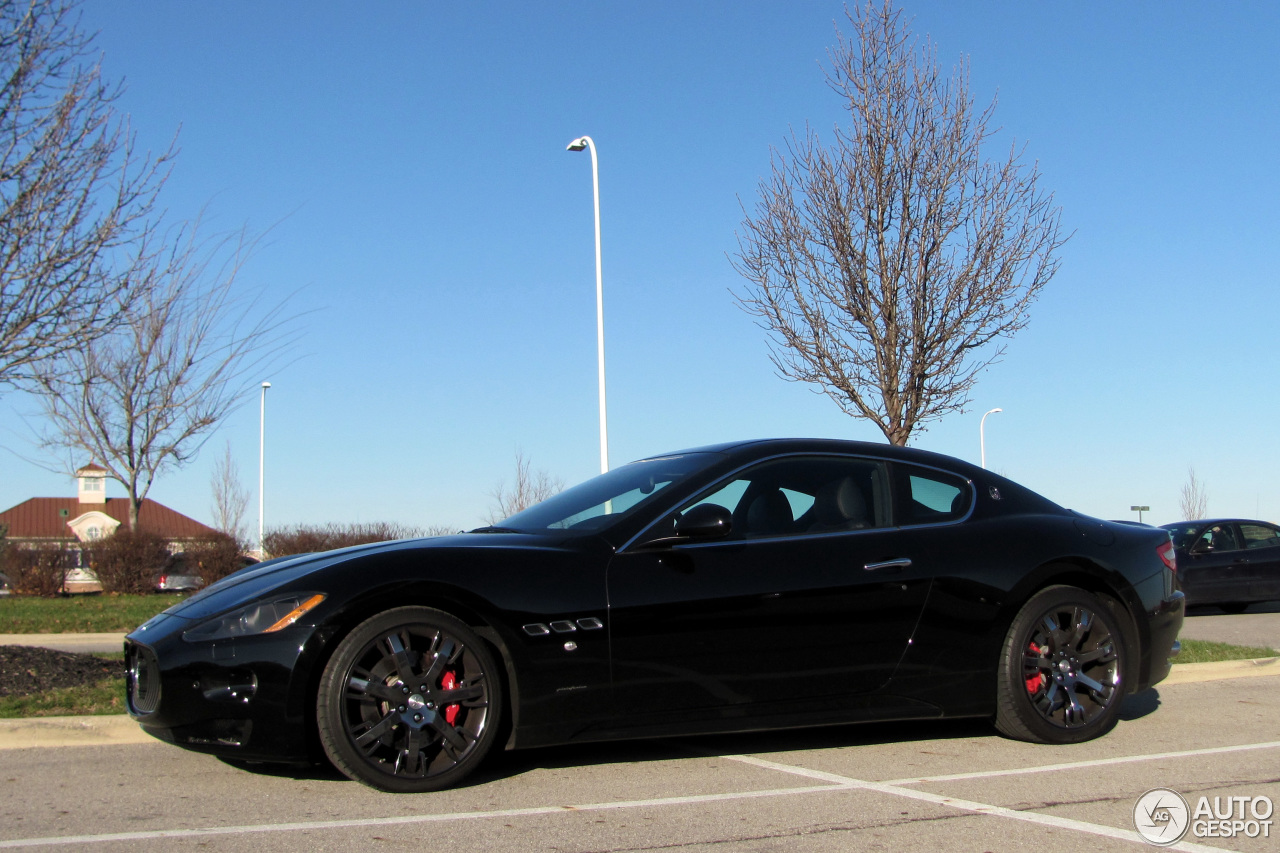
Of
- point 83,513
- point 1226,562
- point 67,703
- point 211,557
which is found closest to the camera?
point 67,703

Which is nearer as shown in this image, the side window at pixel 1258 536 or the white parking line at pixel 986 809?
the white parking line at pixel 986 809

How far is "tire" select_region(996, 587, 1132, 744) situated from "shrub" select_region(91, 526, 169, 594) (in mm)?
21208

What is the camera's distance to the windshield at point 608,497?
204 inches

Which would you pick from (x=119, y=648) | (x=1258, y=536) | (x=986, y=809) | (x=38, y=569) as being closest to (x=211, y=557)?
(x=38, y=569)

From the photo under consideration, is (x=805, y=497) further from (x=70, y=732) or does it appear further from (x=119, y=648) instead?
(x=119, y=648)

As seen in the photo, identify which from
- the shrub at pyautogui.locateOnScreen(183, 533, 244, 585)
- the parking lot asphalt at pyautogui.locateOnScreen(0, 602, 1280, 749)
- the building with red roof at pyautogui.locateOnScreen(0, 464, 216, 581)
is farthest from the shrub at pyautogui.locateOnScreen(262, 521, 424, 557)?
the building with red roof at pyautogui.locateOnScreen(0, 464, 216, 581)

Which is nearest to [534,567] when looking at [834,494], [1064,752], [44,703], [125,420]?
[834,494]

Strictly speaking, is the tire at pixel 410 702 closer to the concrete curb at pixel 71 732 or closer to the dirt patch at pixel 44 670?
the concrete curb at pixel 71 732

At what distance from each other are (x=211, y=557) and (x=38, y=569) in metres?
3.38

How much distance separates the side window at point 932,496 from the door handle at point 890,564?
0.87 feet

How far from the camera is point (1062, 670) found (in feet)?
18.1

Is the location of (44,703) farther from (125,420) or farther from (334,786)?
(125,420)

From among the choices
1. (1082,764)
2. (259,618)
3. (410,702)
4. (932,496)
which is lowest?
(1082,764)

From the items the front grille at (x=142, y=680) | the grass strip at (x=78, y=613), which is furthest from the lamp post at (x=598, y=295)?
the front grille at (x=142, y=680)
